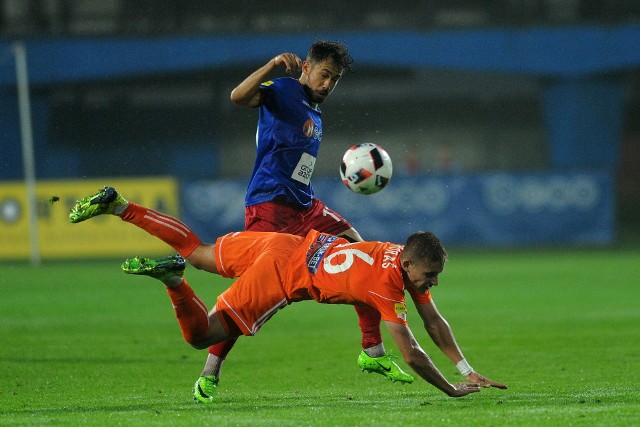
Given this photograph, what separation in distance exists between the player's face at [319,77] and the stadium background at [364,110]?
48.1ft

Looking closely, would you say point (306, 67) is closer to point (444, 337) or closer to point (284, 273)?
point (284, 273)

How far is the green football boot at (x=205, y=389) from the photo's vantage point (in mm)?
7332

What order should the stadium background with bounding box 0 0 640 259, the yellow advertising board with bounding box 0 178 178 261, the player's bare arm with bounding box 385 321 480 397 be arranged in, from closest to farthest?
the player's bare arm with bounding box 385 321 480 397 → the yellow advertising board with bounding box 0 178 178 261 → the stadium background with bounding box 0 0 640 259

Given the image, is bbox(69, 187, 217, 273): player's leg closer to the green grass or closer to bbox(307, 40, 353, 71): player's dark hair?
the green grass

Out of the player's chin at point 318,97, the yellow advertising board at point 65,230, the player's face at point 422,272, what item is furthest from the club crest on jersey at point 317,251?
the yellow advertising board at point 65,230

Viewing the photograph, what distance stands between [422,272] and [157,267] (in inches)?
65.9

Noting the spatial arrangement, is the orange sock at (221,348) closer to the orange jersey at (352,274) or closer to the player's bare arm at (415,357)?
the orange jersey at (352,274)

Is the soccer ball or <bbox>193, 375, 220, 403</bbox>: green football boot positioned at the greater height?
the soccer ball

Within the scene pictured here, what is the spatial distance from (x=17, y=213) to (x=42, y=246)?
2.83ft

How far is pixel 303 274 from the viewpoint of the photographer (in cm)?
704

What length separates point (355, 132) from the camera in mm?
29859

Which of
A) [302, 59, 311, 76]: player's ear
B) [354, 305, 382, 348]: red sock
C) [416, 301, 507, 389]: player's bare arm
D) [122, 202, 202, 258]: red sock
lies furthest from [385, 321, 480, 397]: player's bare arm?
[302, 59, 311, 76]: player's ear

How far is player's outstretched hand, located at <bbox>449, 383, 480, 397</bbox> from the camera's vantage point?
6.75m

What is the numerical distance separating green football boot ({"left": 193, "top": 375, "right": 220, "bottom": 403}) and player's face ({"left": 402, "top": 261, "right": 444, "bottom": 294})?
1641mm
